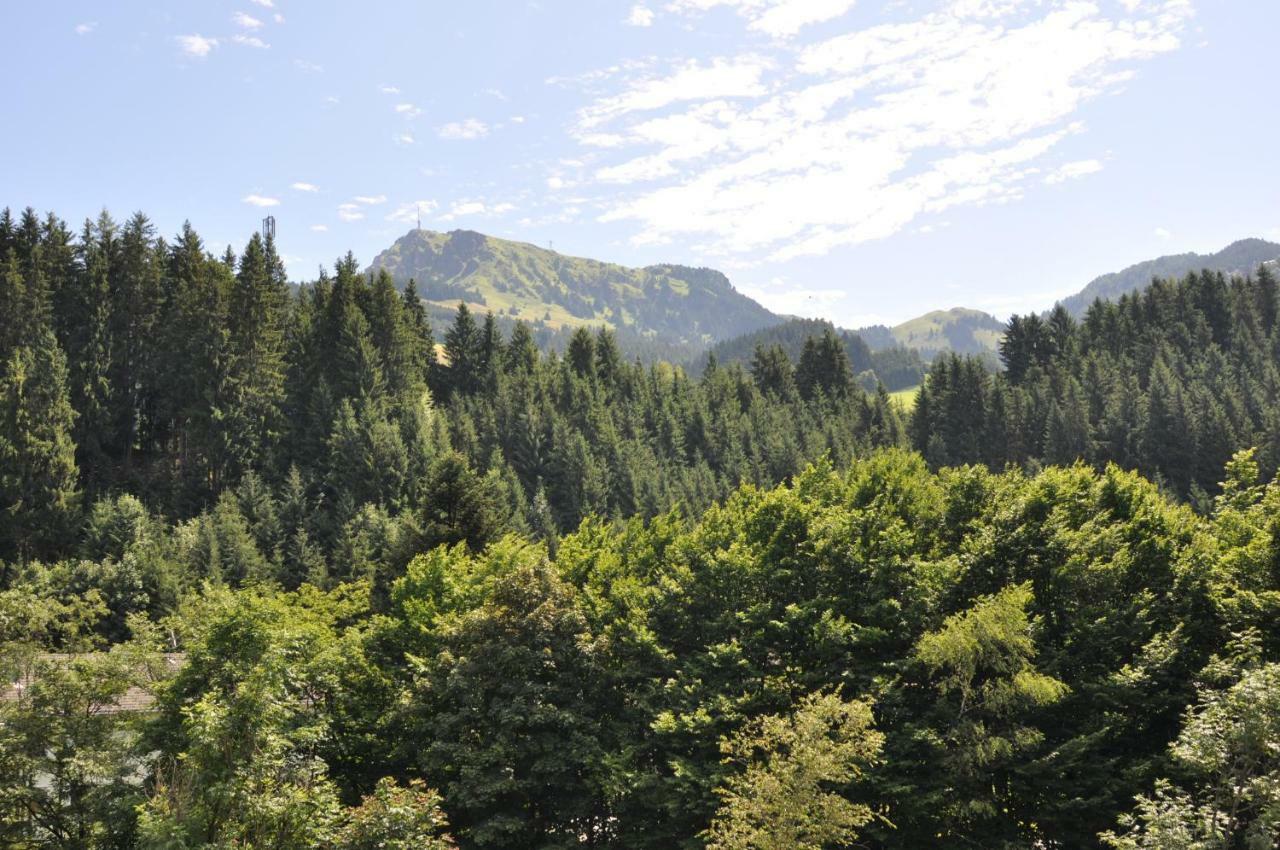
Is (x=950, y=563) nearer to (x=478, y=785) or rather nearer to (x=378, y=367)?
(x=478, y=785)

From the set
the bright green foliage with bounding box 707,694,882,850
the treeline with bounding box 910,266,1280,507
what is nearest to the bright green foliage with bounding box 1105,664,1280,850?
the bright green foliage with bounding box 707,694,882,850

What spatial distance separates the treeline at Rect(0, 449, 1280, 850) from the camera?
21016 mm

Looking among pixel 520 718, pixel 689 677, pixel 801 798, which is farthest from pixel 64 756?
pixel 801 798

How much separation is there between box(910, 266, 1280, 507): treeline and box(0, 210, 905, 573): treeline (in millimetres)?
34167

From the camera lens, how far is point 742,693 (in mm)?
29109

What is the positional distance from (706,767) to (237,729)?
49.6 feet

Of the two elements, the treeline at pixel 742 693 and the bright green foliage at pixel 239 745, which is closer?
the bright green foliage at pixel 239 745

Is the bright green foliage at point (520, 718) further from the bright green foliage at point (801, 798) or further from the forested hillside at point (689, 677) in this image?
the bright green foliage at point (801, 798)

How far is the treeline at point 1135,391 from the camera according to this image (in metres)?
100

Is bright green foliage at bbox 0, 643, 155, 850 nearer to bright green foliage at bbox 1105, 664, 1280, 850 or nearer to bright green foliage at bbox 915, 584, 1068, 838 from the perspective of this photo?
bright green foliage at bbox 915, 584, 1068, 838

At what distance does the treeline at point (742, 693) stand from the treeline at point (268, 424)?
1774 centimetres

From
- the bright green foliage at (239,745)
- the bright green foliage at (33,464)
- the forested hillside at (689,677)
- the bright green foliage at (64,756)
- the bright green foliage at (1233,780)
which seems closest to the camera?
the bright green foliage at (1233,780)

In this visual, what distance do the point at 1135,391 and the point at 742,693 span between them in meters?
105

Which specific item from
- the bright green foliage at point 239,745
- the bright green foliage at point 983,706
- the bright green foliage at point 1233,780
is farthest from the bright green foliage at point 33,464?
the bright green foliage at point 1233,780
